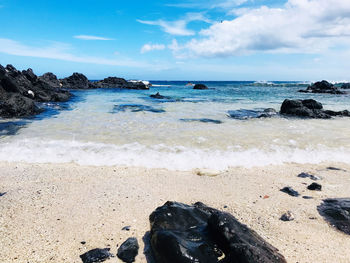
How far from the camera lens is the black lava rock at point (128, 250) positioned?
10.9ft

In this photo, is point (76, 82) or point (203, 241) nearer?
point (203, 241)

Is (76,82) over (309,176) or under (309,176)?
over

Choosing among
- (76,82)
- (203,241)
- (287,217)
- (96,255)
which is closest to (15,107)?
(96,255)

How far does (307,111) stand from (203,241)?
54.1 feet

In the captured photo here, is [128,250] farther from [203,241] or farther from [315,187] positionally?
[315,187]

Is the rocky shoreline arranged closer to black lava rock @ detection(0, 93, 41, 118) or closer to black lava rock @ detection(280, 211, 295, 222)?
black lava rock @ detection(0, 93, 41, 118)

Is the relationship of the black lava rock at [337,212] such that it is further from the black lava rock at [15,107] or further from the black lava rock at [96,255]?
the black lava rock at [15,107]

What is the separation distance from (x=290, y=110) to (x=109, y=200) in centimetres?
1621

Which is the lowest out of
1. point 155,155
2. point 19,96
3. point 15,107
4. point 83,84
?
point 155,155

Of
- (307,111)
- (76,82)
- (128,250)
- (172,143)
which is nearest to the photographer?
(128,250)

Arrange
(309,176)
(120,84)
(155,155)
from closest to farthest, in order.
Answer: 1. (309,176)
2. (155,155)
3. (120,84)

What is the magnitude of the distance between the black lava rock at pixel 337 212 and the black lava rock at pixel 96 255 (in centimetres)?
371

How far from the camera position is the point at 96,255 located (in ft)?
10.9

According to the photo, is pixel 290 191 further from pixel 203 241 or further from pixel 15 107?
pixel 15 107
